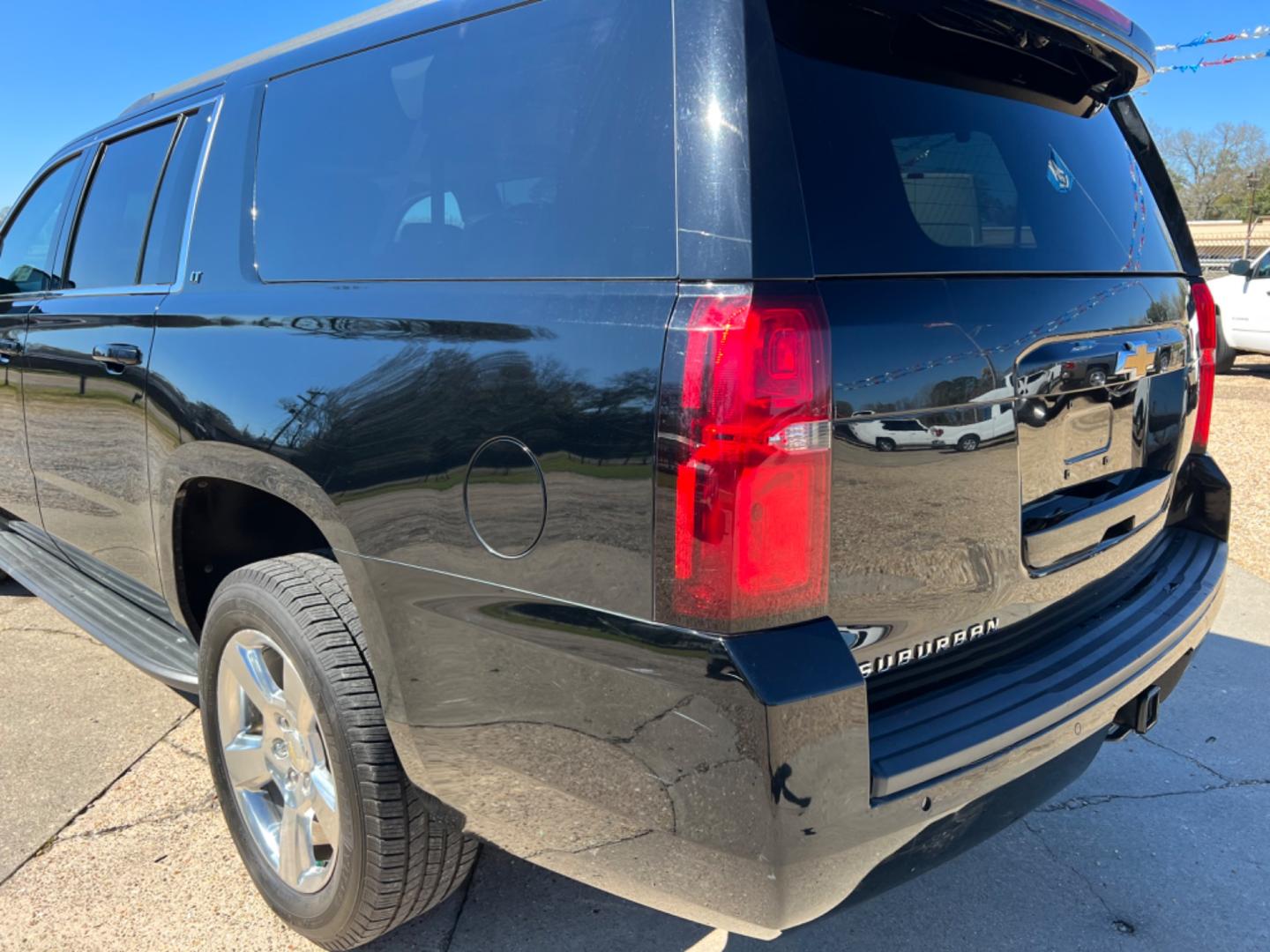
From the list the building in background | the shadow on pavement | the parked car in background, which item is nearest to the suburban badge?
the parked car in background

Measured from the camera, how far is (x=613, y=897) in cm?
253

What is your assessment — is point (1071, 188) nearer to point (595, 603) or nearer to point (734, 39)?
point (734, 39)

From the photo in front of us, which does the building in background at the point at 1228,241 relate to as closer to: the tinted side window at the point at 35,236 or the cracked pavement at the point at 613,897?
the cracked pavement at the point at 613,897

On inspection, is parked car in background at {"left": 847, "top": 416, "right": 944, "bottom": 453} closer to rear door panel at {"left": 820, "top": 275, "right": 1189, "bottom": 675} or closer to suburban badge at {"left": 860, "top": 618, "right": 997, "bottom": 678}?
rear door panel at {"left": 820, "top": 275, "right": 1189, "bottom": 675}

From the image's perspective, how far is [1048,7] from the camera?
1.84m

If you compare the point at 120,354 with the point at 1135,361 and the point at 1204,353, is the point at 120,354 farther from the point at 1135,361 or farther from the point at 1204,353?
the point at 1204,353

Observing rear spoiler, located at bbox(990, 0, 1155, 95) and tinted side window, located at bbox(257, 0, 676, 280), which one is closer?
tinted side window, located at bbox(257, 0, 676, 280)

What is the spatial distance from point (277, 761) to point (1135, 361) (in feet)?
6.87

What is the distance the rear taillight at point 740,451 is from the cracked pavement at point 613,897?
3.14 ft

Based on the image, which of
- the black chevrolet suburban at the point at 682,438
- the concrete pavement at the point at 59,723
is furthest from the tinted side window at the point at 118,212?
the concrete pavement at the point at 59,723

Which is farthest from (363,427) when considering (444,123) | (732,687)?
(732,687)

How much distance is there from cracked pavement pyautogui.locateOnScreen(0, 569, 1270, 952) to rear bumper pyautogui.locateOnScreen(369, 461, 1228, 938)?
59 centimetres

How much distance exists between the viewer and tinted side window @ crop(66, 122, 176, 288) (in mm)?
2959

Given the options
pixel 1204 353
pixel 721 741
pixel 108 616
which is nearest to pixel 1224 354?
pixel 1204 353
